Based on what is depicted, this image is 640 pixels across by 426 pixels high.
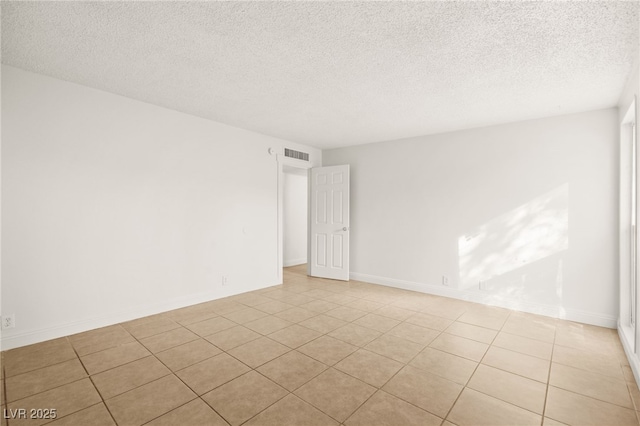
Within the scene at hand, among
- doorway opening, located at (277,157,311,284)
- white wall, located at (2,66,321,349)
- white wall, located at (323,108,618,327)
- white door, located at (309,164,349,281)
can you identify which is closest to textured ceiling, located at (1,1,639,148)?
white wall, located at (2,66,321,349)

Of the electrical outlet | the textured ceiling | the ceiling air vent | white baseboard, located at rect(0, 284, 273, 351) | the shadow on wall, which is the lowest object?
white baseboard, located at rect(0, 284, 273, 351)

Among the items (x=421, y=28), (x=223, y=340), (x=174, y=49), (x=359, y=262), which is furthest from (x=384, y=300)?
(x=174, y=49)

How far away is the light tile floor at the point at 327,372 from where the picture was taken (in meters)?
1.90

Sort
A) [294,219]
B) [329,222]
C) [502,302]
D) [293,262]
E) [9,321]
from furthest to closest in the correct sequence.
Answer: [294,219], [293,262], [329,222], [502,302], [9,321]

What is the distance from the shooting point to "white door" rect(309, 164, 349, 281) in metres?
5.60

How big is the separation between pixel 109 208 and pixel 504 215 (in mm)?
5012

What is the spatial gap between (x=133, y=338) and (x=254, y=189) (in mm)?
2671

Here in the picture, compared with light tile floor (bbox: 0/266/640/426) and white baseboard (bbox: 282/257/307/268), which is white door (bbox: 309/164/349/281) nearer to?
white baseboard (bbox: 282/257/307/268)

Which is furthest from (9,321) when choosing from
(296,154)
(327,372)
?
(296,154)

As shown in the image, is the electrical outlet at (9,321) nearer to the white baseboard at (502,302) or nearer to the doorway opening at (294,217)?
the white baseboard at (502,302)

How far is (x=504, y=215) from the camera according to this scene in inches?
161

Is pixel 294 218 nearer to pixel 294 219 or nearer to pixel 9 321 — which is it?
pixel 294 219

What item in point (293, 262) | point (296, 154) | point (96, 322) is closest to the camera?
point (96, 322)

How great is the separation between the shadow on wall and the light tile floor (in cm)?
43
